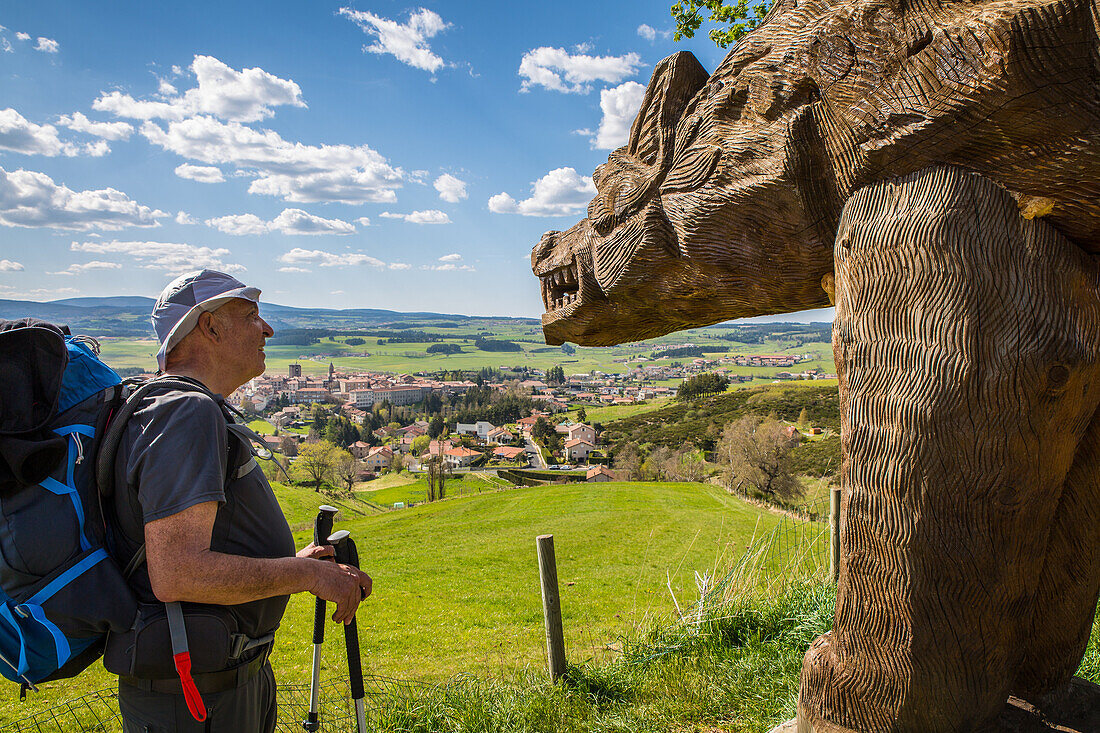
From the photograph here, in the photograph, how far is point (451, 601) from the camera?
11000 mm

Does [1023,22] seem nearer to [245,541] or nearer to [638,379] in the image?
[245,541]

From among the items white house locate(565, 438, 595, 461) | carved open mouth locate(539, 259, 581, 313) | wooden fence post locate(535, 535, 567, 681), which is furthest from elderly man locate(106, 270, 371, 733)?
white house locate(565, 438, 595, 461)

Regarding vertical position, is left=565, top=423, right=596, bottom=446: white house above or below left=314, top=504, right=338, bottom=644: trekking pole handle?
below

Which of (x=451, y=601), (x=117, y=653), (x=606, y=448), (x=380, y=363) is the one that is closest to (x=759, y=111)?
(x=117, y=653)

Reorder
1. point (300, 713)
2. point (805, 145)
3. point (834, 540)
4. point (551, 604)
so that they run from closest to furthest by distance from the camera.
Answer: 1. point (805, 145)
2. point (300, 713)
3. point (551, 604)
4. point (834, 540)

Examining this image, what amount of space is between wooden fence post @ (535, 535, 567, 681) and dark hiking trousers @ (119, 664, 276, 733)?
2.50 m

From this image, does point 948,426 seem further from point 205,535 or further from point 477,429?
point 477,429

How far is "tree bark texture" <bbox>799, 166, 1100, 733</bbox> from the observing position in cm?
158

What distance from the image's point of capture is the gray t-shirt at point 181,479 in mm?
1565

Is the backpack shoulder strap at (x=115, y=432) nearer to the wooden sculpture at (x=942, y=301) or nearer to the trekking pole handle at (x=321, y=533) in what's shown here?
the trekking pole handle at (x=321, y=533)

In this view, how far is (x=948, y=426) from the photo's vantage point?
159 centimetres

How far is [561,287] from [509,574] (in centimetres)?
1127

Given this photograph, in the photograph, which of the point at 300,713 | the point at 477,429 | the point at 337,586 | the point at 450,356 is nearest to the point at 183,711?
the point at 337,586

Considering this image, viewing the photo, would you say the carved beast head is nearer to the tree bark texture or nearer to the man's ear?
the tree bark texture
